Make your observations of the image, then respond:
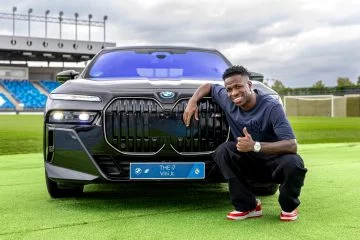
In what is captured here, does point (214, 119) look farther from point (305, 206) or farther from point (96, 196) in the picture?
point (96, 196)

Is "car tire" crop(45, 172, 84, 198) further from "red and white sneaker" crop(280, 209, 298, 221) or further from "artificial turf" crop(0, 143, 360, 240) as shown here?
"red and white sneaker" crop(280, 209, 298, 221)

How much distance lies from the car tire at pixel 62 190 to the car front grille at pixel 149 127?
902 millimetres

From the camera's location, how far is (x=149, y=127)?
3932 millimetres

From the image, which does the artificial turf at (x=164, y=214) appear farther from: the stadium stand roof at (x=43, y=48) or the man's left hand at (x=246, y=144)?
the stadium stand roof at (x=43, y=48)

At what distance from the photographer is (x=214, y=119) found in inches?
159

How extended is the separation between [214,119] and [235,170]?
0.45 meters

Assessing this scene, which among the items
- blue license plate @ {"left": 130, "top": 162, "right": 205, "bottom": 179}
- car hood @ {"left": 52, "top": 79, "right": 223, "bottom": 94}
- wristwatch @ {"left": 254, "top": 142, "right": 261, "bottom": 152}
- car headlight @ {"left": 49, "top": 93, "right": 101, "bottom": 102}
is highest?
car hood @ {"left": 52, "top": 79, "right": 223, "bottom": 94}

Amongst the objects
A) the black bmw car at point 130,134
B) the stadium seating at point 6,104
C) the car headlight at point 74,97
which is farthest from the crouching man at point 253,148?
the stadium seating at point 6,104

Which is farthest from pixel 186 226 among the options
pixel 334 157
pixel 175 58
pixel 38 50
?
pixel 38 50

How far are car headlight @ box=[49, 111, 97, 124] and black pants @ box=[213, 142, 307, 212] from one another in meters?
0.98

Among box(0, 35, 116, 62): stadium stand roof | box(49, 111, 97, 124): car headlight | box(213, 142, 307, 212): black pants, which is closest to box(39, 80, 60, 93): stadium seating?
box(0, 35, 116, 62): stadium stand roof

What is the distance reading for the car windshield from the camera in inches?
202

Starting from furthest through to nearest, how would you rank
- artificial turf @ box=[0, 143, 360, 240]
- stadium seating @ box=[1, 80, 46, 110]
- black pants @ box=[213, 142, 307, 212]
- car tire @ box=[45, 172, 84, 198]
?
stadium seating @ box=[1, 80, 46, 110] < car tire @ box=[45, 172, 84, 198] < black pants @ box=[213, 142, 307, 212] < artificial turf @ box=[0, 143, 360, 240]

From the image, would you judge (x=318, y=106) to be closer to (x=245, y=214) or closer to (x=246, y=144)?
(x=245, y=214)
